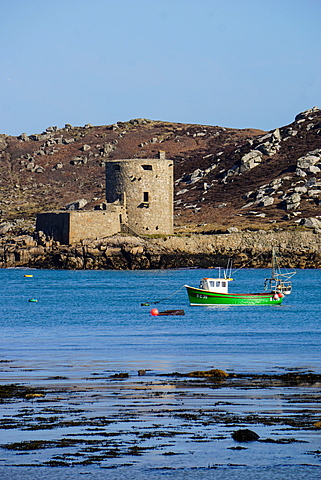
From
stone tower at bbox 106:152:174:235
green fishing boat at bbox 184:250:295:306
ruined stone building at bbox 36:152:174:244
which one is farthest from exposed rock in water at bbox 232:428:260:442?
stone tower at bbox 106:152:174:235

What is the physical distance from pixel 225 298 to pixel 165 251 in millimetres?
33031

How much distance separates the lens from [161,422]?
48.2 feet

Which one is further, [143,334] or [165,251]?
[165,251]

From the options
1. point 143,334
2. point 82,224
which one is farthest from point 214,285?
point 82,224

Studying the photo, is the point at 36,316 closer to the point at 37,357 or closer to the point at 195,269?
→ the point at 37,357

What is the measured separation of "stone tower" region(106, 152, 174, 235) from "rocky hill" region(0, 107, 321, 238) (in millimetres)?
8903

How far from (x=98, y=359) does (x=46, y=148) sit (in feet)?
487

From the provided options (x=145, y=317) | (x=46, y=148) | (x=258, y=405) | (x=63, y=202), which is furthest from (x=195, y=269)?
(x=46, y=148)

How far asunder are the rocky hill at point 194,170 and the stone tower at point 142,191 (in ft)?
29.2

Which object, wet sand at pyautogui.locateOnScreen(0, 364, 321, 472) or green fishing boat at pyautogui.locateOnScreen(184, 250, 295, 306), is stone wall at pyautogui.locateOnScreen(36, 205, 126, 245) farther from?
wet sand at pyautogui.locateOnScreen(0, 364, 321, 472)

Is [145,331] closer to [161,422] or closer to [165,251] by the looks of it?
[161,422]

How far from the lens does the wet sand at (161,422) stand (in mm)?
12359

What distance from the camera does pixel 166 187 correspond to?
8500cm

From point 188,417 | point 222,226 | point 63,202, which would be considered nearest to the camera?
point 188,417
